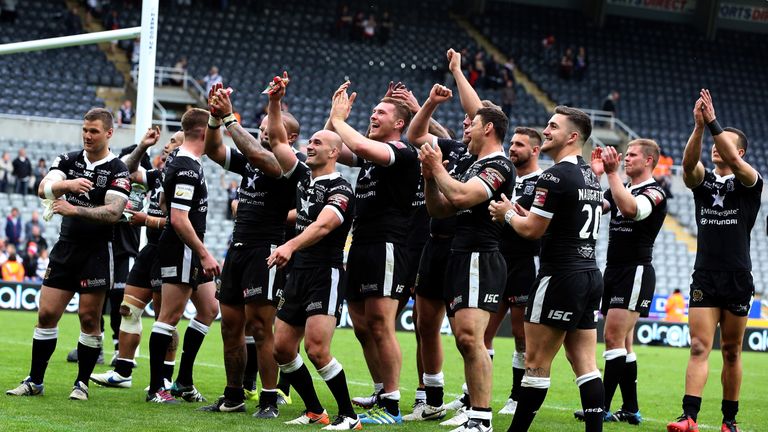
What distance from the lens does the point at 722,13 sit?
138 feet

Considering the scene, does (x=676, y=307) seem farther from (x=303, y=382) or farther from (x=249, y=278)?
(x=303, y=382)

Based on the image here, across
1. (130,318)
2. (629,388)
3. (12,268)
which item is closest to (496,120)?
(629,388)

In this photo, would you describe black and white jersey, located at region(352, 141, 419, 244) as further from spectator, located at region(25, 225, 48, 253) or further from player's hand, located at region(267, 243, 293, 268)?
spectator, located at region(25, 225, 48, 253)

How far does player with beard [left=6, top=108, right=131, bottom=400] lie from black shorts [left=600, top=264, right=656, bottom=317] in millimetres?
4351

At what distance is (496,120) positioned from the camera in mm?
8391

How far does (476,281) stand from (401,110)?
5.51ft

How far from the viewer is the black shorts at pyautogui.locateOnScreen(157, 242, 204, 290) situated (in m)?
9.60

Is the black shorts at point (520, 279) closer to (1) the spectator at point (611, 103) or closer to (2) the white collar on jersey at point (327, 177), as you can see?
(2) the white collar on jersey at point (327, 177)

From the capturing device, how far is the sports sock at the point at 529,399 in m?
7.56

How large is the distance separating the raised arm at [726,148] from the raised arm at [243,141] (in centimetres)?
342

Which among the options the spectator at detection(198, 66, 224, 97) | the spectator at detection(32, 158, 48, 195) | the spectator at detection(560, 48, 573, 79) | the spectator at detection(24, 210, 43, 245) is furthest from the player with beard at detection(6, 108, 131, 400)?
the spectator at detection(560, 48, 573, 79)

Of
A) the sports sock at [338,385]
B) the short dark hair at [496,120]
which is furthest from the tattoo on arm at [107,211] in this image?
the short dark hair at [496,120]

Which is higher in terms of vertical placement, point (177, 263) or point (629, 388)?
point (177, 263)

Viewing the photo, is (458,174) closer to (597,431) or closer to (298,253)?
(298,253)
